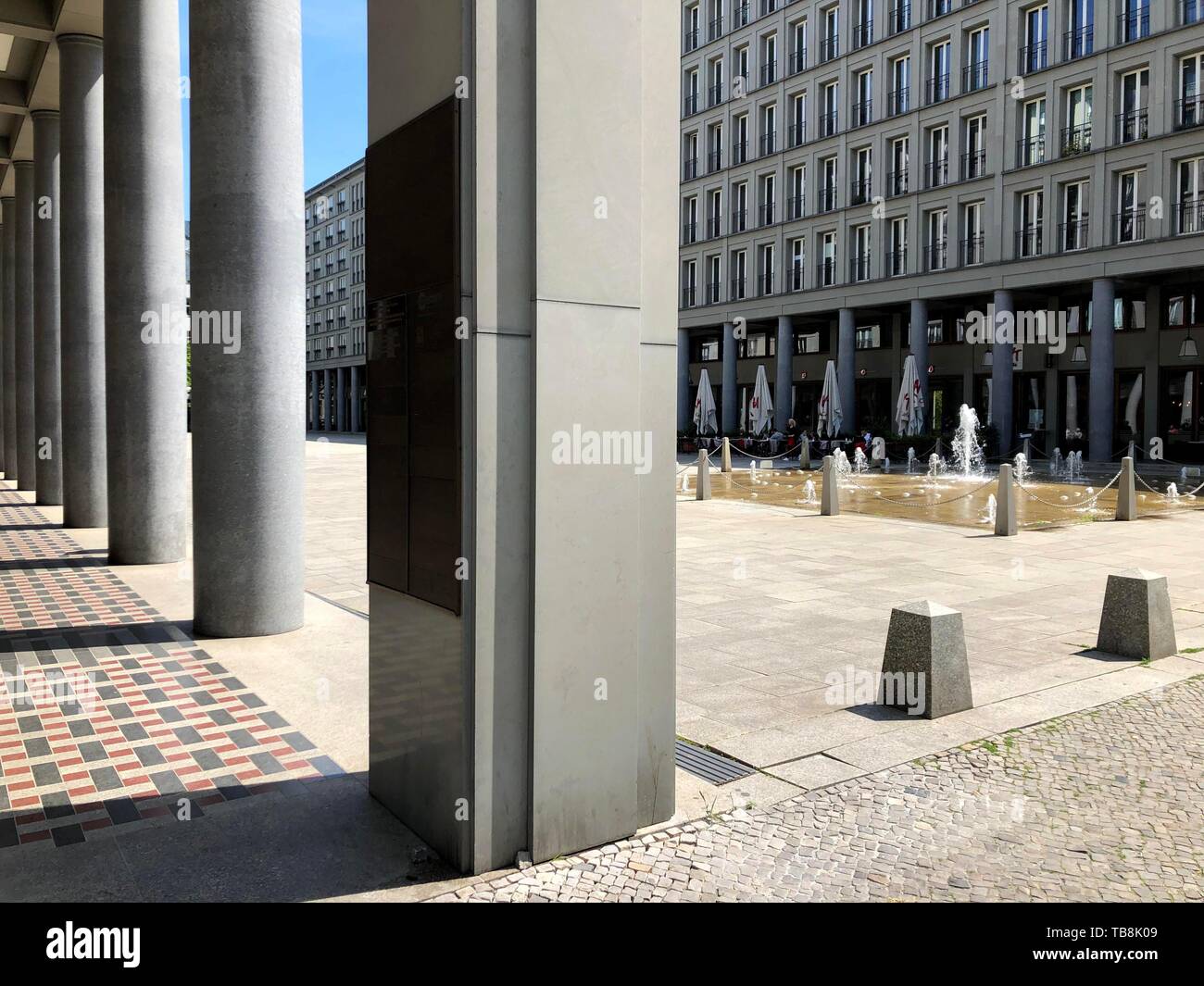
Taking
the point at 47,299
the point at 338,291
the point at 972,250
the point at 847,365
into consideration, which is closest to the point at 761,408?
the point at 847,365

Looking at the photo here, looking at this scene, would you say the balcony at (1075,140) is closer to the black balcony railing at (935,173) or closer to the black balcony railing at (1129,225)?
the black balcony railing at (1129,225)

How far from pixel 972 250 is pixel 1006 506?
1070 inches

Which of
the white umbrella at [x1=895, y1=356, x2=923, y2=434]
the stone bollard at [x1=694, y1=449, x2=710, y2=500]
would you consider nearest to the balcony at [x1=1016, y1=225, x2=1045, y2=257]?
the white umbrella at [x1=895, y1=356, x2=923, y2=434]

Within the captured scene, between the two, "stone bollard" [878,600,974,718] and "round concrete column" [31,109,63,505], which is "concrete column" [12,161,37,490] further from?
"stone bollard" [878,600,974,718]

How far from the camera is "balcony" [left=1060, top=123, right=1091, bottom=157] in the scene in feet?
114

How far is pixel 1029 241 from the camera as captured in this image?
36.9 meters

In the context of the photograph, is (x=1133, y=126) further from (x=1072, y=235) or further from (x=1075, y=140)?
(x=1072, y=235)

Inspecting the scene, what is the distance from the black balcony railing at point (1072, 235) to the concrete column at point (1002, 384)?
9.19ft

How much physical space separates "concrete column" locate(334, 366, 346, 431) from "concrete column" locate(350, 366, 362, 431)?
1596 millimetres

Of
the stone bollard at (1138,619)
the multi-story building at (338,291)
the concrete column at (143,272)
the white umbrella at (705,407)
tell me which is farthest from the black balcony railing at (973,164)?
the multi-story building at (338,291)

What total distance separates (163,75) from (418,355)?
29.3 feet
